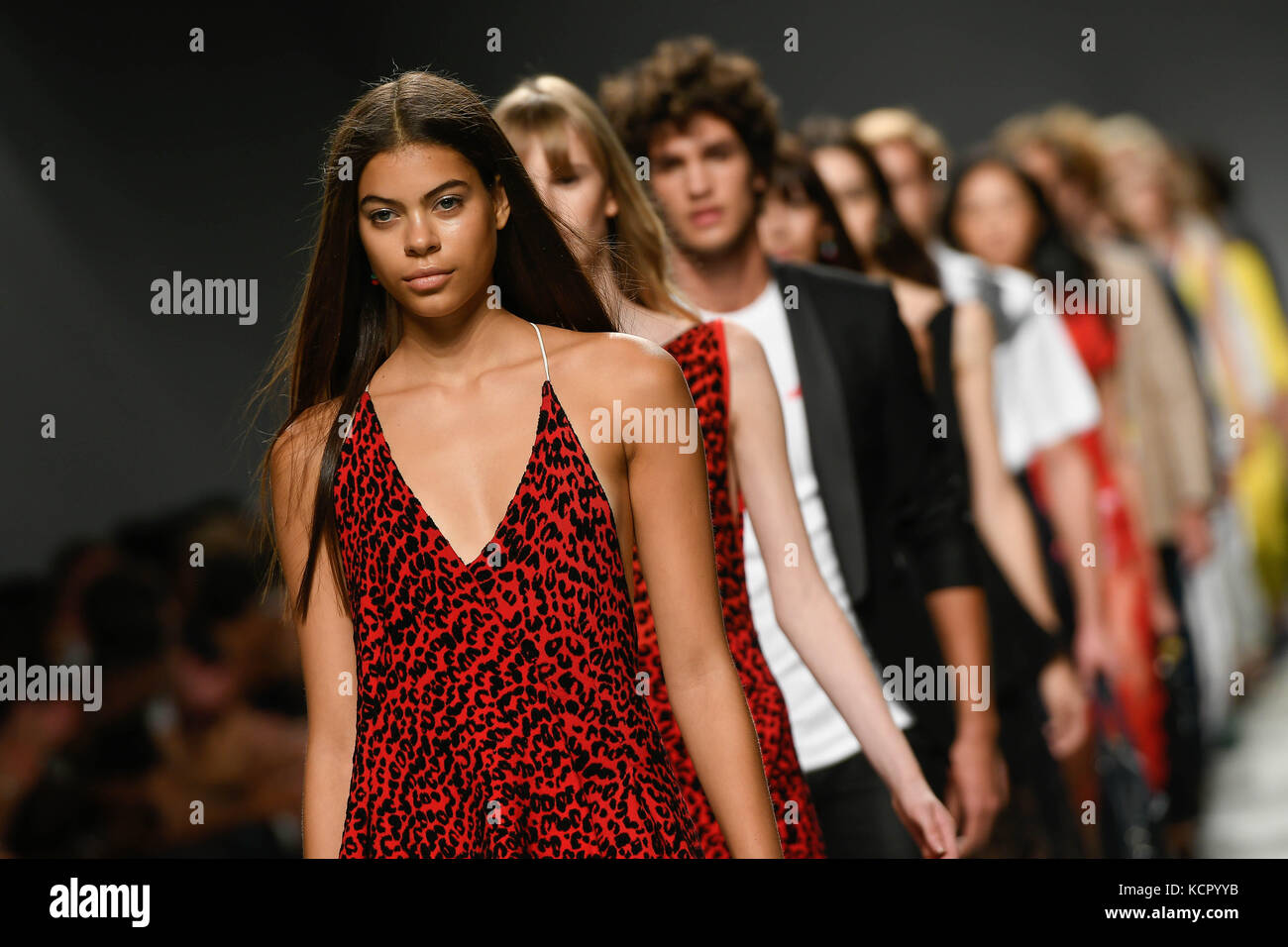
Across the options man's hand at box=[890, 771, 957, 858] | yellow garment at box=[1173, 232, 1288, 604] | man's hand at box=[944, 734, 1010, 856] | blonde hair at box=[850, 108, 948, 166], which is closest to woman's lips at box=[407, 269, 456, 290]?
man's hand at box=[890, 771, 957, 858]

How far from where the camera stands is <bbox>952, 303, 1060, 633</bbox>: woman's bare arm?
4.10 m

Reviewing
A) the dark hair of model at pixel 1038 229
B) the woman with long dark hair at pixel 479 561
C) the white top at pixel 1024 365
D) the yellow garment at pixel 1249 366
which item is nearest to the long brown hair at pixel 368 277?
the woman with long dark hair at pixel 479 561

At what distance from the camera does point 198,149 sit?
3.99m

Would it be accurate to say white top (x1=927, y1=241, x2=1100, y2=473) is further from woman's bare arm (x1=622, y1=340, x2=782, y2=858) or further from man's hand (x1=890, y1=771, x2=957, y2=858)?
woman's bare arm (x1=622, y1=340, x2=782, y2=858)

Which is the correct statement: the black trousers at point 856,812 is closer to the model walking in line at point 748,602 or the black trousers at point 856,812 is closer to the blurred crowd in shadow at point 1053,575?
the model walking in line at point 748,602

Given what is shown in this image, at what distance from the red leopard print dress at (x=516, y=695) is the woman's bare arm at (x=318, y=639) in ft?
0.23

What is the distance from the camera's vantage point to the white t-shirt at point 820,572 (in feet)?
10.2

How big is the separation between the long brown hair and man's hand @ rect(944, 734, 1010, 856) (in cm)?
191

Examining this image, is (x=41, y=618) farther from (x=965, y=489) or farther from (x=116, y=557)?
(x=965, y=489)

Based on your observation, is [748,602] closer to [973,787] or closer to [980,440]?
[973,787]

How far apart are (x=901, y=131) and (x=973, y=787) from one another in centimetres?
171

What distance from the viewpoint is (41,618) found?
393 cm

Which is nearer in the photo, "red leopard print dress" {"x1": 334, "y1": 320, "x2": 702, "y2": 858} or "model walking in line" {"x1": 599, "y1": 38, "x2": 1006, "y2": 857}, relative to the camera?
"red leopard print dress" {"x1": 334, "y1": 320, "x2": 702, "y2": 858}
